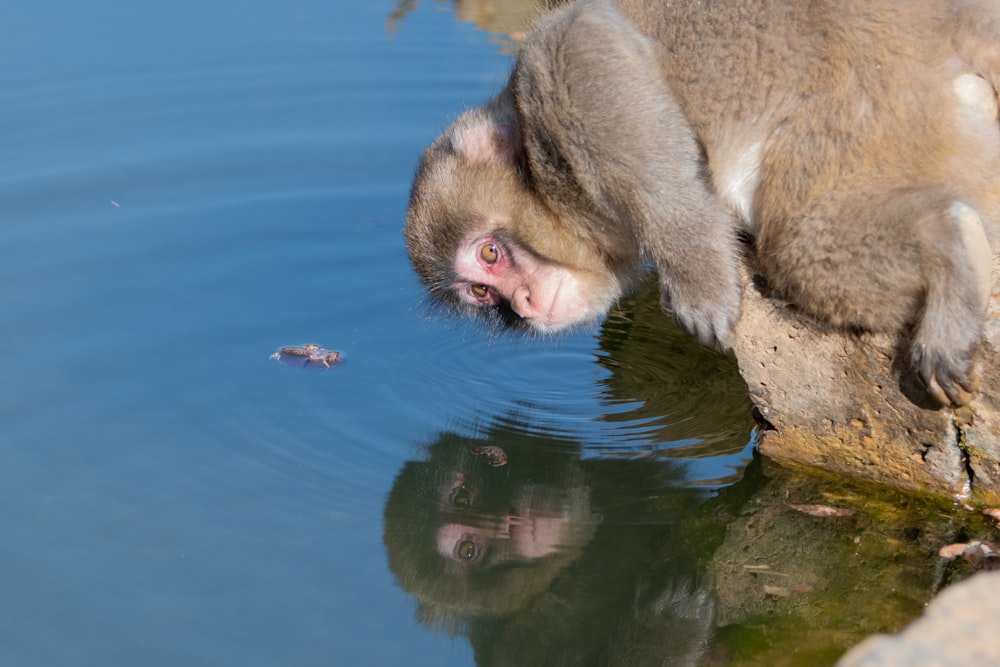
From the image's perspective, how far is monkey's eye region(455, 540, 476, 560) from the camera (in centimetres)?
431

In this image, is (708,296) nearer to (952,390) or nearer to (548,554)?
(952,390)

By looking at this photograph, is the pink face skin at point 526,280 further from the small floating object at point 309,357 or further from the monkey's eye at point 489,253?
the small floating object at point 309,357

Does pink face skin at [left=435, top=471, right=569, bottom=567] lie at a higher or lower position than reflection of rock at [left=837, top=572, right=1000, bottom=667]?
lower

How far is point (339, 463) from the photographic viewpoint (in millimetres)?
4793

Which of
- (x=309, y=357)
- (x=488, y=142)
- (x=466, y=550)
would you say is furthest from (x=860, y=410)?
(x=309, y=357)

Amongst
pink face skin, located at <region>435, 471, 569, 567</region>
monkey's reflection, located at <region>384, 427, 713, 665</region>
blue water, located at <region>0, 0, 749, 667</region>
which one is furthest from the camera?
pink face skin, located at <region>435, 471, 569, 567</region>

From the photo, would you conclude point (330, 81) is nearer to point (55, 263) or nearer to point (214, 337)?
point (55, 263)

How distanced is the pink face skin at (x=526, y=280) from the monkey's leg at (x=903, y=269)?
37.7 inches

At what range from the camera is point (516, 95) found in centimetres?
444

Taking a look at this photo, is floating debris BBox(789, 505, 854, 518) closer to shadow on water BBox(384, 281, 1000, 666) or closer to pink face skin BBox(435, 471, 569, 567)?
shadow on water BBox(384, 281, 1000, 666)

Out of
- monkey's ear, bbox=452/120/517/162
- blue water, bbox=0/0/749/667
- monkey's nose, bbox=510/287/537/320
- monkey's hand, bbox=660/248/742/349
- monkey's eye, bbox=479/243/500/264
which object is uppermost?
monkey's ear, bbox=452/120/517/162

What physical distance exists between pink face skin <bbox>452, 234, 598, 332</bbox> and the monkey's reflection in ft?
1.73

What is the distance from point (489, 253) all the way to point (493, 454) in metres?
0.81

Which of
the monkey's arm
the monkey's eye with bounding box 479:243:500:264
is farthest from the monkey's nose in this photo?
the monkey's arm
